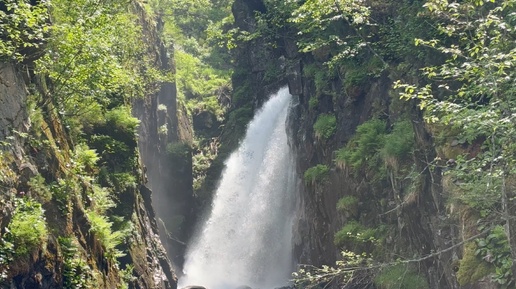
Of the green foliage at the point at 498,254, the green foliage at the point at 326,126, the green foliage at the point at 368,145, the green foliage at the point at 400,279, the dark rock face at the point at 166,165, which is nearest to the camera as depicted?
the green foliage at the point at 498,254

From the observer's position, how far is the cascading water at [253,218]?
29.7m

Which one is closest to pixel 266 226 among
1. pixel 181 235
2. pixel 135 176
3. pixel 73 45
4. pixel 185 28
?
pixel 181 235

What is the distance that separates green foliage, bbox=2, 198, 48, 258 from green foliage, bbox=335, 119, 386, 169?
11751 mm

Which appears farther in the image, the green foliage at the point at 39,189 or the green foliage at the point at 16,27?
the green foliage at the point at 16,27

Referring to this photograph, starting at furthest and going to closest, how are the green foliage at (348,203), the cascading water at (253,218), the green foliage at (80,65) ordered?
the cascading water at (253,218) → the green foliage at (348,203) → the green foliage at (80,65)

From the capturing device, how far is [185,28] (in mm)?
57312

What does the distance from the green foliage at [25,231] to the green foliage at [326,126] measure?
14971mm

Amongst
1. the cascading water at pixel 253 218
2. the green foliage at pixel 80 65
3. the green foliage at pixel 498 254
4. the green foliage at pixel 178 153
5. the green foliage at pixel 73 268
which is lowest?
the cascading water at pixel 253 218

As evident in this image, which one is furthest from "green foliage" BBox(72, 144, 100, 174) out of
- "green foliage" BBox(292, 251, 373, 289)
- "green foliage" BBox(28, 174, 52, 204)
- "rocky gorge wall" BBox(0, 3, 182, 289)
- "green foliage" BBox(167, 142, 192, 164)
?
"green foliage" BBox(167, 142, 192, 164)

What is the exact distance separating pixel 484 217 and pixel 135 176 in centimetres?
1164

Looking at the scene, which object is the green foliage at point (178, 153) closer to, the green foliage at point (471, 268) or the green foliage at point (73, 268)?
the green foliage at point (73, 268)

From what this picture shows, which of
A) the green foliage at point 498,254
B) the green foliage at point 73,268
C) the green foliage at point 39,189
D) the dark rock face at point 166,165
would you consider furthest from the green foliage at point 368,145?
the dark rock face at point 166,165

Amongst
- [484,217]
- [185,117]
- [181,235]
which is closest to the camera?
[484,217]

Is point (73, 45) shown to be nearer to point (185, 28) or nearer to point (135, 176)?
point (135, 176)
